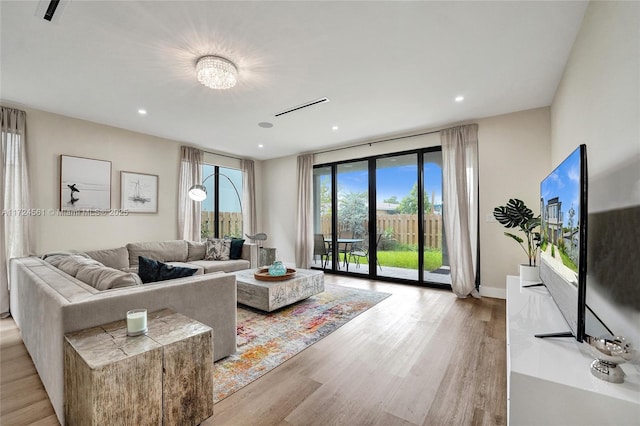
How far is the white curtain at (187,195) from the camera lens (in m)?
5.14

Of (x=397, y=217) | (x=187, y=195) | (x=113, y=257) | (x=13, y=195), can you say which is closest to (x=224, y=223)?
(x=187, y=195)

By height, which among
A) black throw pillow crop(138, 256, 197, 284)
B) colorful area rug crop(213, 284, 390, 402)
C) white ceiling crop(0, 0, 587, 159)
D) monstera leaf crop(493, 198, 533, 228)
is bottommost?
colorful area rug crop(213, 284, 390, 402)

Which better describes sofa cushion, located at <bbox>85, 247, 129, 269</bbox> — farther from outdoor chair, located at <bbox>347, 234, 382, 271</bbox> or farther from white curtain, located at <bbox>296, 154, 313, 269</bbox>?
outdoor chair, located at <bbox>347, 234, 382, 271</bbox>

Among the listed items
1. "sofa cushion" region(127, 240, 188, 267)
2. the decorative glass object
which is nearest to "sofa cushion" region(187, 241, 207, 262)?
"sofa cushion" region(127, 240, 188, 267)

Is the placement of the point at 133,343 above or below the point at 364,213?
below

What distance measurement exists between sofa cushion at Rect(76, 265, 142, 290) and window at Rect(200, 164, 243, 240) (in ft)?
11.9

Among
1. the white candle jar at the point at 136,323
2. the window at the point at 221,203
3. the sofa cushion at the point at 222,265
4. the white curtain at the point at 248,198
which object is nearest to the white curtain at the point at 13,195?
the sofa cushion at the point at 222,265

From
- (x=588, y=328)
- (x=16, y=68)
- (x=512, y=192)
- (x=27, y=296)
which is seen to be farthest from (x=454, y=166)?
(x=16, y=68)

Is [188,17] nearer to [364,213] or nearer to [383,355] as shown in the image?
[383,355]

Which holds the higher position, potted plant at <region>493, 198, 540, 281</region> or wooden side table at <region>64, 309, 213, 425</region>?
potted plant at <region>493, 198, 540, 281</region>

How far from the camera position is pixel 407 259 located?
4.92 metres

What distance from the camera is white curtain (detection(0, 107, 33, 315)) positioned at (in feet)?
11.0

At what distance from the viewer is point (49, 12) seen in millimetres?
1944

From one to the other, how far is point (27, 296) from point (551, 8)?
14.7ft
